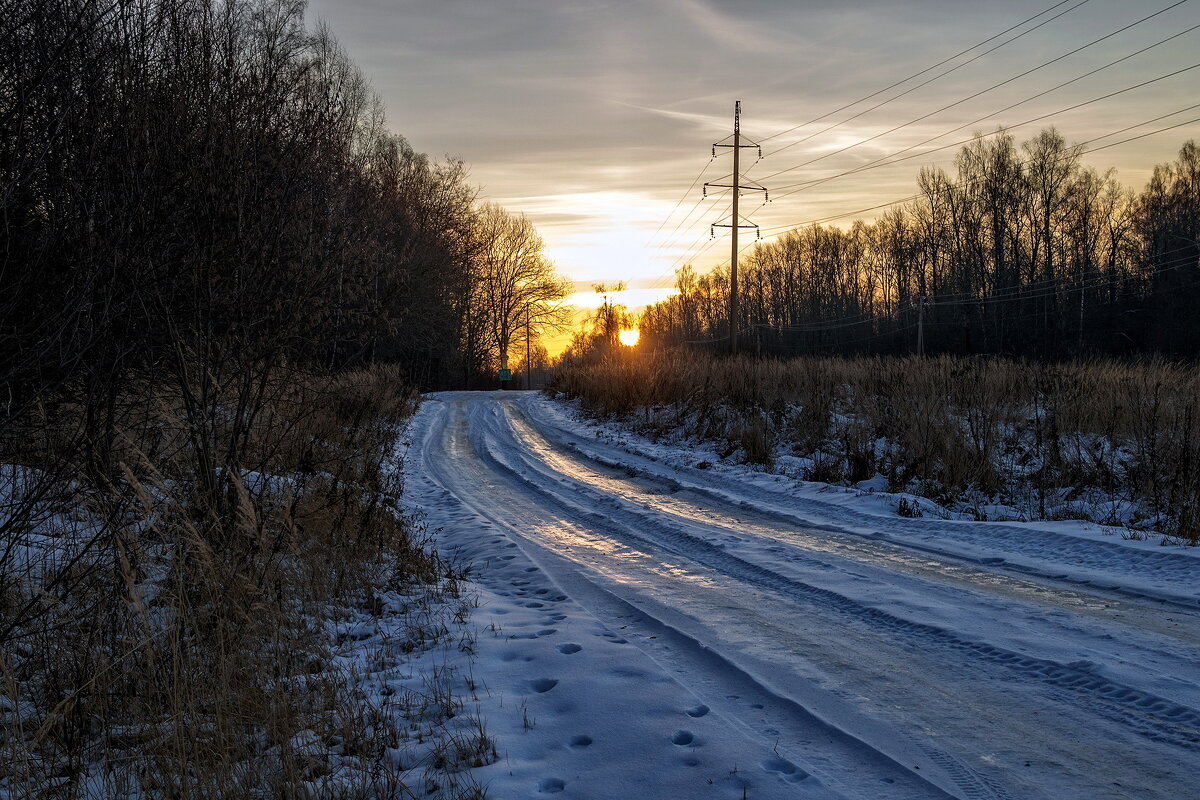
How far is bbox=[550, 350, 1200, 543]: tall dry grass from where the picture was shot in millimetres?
8289

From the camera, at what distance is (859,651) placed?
13.2 feet

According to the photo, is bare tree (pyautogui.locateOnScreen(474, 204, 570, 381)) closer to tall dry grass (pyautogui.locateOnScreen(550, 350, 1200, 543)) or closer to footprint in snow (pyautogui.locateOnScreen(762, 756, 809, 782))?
tall dry grass (pyautogui.locateOnScreen(550, 350, 1200, 543))

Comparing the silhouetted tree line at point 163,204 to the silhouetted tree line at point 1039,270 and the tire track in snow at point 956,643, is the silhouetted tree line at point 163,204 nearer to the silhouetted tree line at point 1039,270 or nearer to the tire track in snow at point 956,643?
the tire track in snow at point 956,643

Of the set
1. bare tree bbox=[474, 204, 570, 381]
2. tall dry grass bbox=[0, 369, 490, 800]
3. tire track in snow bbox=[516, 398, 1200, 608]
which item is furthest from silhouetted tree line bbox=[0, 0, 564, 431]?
bare tree bbox=[474, 204, 570, 381]

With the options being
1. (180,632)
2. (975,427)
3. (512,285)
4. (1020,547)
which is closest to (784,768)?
(180,632)

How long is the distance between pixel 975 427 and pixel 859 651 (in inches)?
294

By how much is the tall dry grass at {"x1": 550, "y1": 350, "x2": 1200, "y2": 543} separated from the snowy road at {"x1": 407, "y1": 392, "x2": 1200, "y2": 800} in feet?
7.24

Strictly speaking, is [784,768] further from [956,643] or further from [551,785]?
[956,643]

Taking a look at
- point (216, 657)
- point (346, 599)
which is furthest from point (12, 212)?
point (346, 599)

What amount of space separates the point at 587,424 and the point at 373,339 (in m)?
12.5

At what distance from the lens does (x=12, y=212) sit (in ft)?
12.4

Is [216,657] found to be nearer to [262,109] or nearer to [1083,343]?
[262,109]

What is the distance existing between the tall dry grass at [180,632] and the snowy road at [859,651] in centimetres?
83

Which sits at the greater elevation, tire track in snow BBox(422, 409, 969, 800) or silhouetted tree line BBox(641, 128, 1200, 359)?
silhouetted tree line BBox(641, 128, 1200, 359)
